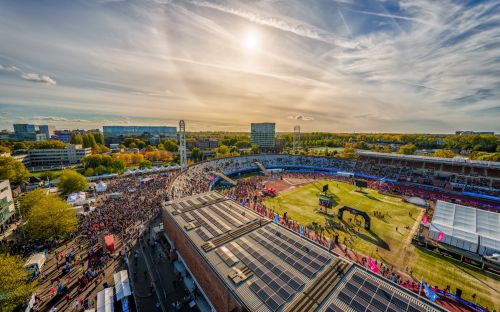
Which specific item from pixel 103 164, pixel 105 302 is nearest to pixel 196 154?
pixel 103 164

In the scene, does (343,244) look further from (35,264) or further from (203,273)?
(35,264)

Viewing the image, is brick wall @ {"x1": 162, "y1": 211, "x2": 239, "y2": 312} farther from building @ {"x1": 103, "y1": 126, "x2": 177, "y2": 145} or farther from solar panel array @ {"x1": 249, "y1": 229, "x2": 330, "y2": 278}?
building @ {"x1": 103, "y1": 126, "x2": 177, "y2": 145}

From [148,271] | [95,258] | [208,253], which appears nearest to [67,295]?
Answer: [95,258]

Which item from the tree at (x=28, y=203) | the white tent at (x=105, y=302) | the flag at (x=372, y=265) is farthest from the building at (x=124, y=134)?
the flag at (x=372, y=265)

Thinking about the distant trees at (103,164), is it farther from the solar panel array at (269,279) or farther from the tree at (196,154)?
the solar panel array at (269,279)

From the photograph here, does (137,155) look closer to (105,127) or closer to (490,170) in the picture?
(490,170)

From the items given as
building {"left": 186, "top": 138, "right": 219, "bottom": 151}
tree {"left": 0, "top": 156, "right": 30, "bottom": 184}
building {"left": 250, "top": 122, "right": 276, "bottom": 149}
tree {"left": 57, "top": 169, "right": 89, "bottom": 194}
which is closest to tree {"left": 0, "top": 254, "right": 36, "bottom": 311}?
tree {"left": 57, "top": 169, "right": 89, "bottom": 194}
